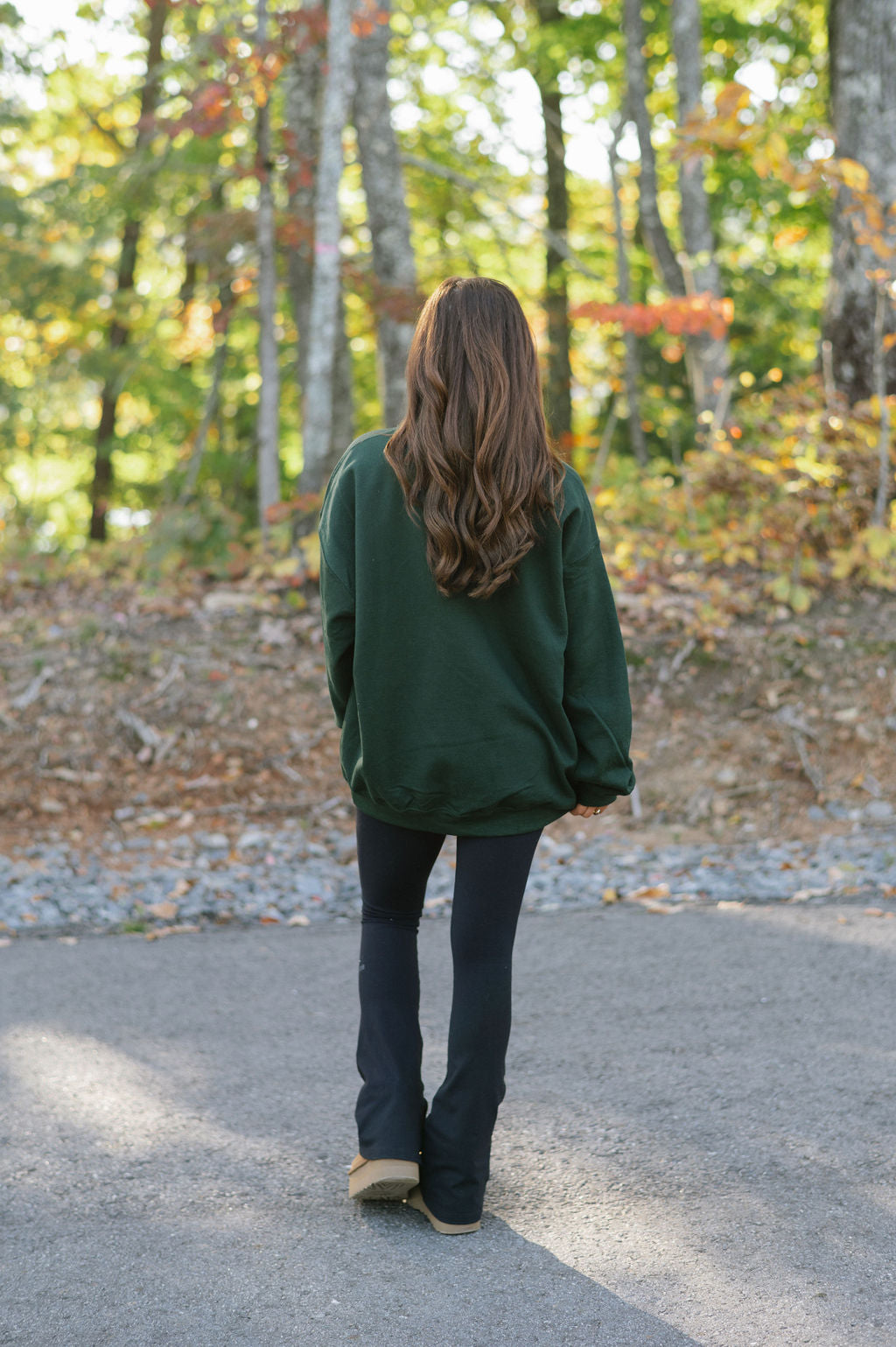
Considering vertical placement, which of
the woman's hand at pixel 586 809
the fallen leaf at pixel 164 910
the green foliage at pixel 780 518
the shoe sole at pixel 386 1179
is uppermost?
the green foliage at pixel 780 518

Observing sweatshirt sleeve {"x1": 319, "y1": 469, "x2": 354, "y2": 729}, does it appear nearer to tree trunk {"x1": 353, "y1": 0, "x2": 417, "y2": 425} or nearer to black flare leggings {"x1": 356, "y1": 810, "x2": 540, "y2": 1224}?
black flare leggings {"x1": 356, "y1": 810, "x2": 540, "y2": 1224}

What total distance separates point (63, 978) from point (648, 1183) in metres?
2.43

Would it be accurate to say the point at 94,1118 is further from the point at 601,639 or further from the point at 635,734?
the point at 635,734

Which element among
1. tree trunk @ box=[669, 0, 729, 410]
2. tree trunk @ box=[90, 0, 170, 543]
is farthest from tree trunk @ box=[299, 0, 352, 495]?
tree trunk @ box=[90, 0, 170, 543]

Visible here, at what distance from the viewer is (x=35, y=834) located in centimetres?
606

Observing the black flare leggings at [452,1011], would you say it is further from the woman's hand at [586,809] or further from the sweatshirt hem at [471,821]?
the woman's hand at [586,809]

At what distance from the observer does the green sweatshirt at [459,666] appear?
255cm

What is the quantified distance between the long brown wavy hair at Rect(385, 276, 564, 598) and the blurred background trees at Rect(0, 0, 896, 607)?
0.35m

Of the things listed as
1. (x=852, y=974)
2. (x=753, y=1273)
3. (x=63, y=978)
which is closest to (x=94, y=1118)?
(x=63, y=978)

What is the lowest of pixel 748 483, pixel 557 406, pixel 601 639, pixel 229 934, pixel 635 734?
pixel 229 934

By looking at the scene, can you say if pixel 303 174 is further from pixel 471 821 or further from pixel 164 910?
pixel 471 821

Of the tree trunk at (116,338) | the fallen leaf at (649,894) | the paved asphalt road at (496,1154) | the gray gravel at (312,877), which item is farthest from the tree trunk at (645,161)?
the paved asphalt road at (496,1154)

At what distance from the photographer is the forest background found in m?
7.46

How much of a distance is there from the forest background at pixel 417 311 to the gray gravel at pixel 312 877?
23.9 inches
